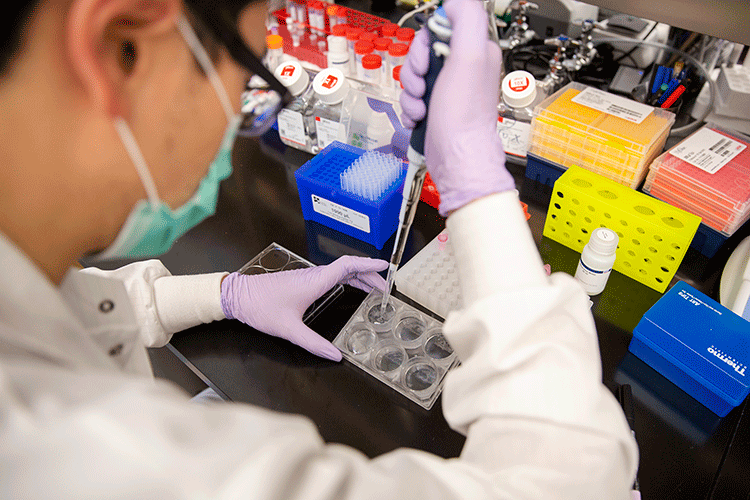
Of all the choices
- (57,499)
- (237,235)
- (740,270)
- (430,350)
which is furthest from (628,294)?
(57,499)

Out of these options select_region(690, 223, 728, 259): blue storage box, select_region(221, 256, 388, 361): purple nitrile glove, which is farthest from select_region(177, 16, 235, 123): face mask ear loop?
select_region(690, 223, 728, 259): blue storage box

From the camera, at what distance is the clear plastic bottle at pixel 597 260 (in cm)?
106

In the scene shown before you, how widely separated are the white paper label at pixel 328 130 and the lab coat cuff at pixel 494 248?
0.79 meters

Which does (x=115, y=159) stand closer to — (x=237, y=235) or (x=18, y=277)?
(x=18, y=277)

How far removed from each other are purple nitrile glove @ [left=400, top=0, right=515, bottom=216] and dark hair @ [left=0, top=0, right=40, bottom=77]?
0.59 meters

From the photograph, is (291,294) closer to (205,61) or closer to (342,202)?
(342,202)

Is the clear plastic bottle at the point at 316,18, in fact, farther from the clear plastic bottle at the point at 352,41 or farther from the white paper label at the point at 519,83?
the white paper label at the point at 519,83

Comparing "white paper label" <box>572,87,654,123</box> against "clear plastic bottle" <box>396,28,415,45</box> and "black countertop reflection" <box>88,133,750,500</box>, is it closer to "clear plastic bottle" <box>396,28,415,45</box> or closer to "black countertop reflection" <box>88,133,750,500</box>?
"black countertop reflection" <box>88,133,750,500</box>

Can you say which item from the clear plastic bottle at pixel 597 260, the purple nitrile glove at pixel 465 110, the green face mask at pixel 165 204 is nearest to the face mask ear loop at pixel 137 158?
the green face mask at pixel 165 204

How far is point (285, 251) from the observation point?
1321mm

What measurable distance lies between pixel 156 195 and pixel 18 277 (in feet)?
0.60

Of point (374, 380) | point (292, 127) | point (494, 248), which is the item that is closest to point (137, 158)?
point (494, 248)

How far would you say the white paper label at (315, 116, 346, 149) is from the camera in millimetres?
1500

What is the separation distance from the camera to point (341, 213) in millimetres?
1317
